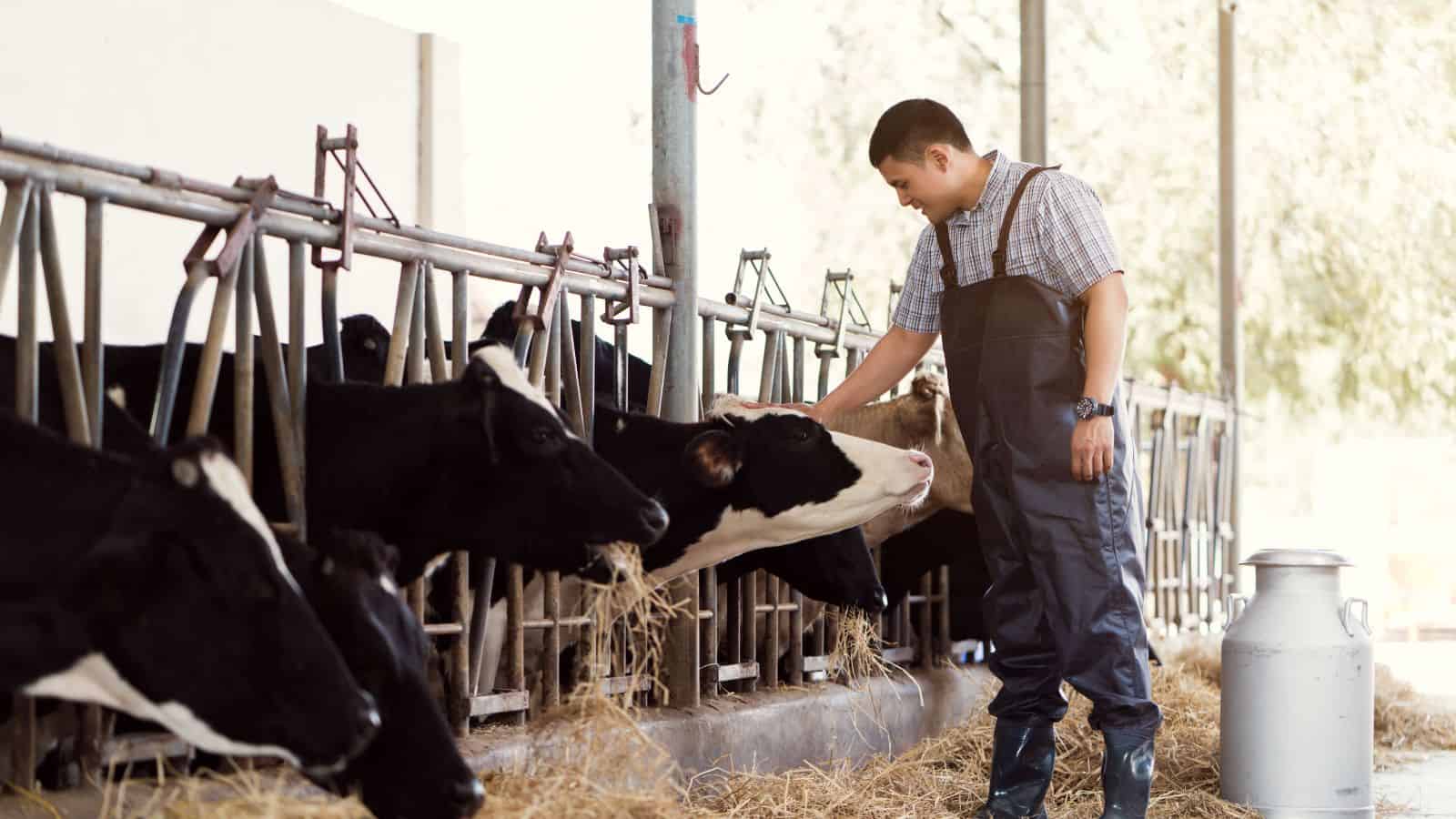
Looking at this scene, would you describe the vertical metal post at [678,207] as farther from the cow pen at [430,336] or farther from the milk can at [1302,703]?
the milk can at [1302,703]

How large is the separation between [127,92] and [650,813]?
7791 mm

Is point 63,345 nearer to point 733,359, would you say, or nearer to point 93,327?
point 93,327

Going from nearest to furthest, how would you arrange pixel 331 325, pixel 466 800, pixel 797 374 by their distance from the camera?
pixel 466 800, pixel 331 325, pixel 797 374

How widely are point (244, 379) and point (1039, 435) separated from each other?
210 cm

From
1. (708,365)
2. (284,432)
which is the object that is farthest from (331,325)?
(708,365)

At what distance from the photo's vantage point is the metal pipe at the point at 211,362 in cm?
370

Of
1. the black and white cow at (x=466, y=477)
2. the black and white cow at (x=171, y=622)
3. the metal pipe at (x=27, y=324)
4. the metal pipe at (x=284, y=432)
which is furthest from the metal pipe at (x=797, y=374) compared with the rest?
the black and white cow at (x=171, y=622)

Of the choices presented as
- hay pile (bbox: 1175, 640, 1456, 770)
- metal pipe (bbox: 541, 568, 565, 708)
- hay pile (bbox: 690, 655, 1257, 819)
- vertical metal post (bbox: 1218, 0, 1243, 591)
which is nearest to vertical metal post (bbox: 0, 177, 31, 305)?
metal pipe (bbox: 541, 568, 565, 708)

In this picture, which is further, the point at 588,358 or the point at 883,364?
the point at 883,364

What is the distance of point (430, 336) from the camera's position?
15.1ft

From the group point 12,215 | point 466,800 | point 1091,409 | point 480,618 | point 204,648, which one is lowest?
point 466,800

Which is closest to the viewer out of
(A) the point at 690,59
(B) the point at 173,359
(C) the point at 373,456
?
(B) the point at 173,359

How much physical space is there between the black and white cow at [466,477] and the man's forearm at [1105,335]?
53.4 inches

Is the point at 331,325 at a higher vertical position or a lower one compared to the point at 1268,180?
lower
